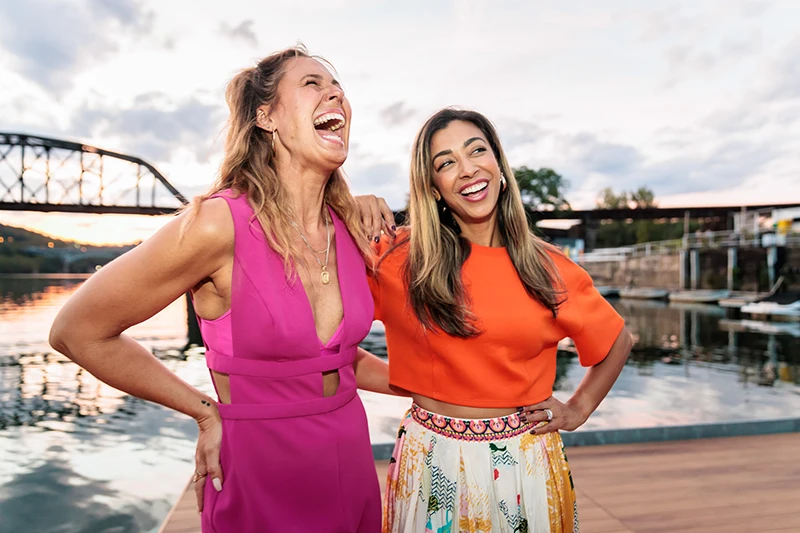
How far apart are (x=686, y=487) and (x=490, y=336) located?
89.1 inches

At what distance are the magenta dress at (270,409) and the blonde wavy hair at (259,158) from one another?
0.04 m

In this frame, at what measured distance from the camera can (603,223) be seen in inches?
2943

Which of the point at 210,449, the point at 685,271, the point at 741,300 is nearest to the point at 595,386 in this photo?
the point at 210,449

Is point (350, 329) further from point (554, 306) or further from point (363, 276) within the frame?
point (554, 306)

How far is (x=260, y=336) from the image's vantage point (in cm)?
137

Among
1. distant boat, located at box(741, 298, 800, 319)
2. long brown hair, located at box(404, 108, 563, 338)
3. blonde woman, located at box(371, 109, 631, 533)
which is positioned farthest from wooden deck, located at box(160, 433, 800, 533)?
distant boat, located at box(741, 298, 800, 319)

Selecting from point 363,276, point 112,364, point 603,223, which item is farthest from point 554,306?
point 603,223

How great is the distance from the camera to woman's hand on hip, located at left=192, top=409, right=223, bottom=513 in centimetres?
142

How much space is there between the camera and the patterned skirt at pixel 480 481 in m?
1.85

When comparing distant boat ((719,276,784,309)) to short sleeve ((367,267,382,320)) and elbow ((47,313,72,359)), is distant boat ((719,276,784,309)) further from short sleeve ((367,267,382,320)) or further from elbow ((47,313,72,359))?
elbow ((47,313,72,359))

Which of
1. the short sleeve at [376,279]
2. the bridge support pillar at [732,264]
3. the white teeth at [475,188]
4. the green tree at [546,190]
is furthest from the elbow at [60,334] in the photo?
the green tree at [546,190]

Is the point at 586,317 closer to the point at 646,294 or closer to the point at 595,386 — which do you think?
the point at 595,386

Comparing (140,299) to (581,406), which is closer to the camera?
(140,299)

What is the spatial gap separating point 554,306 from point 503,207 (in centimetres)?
43
